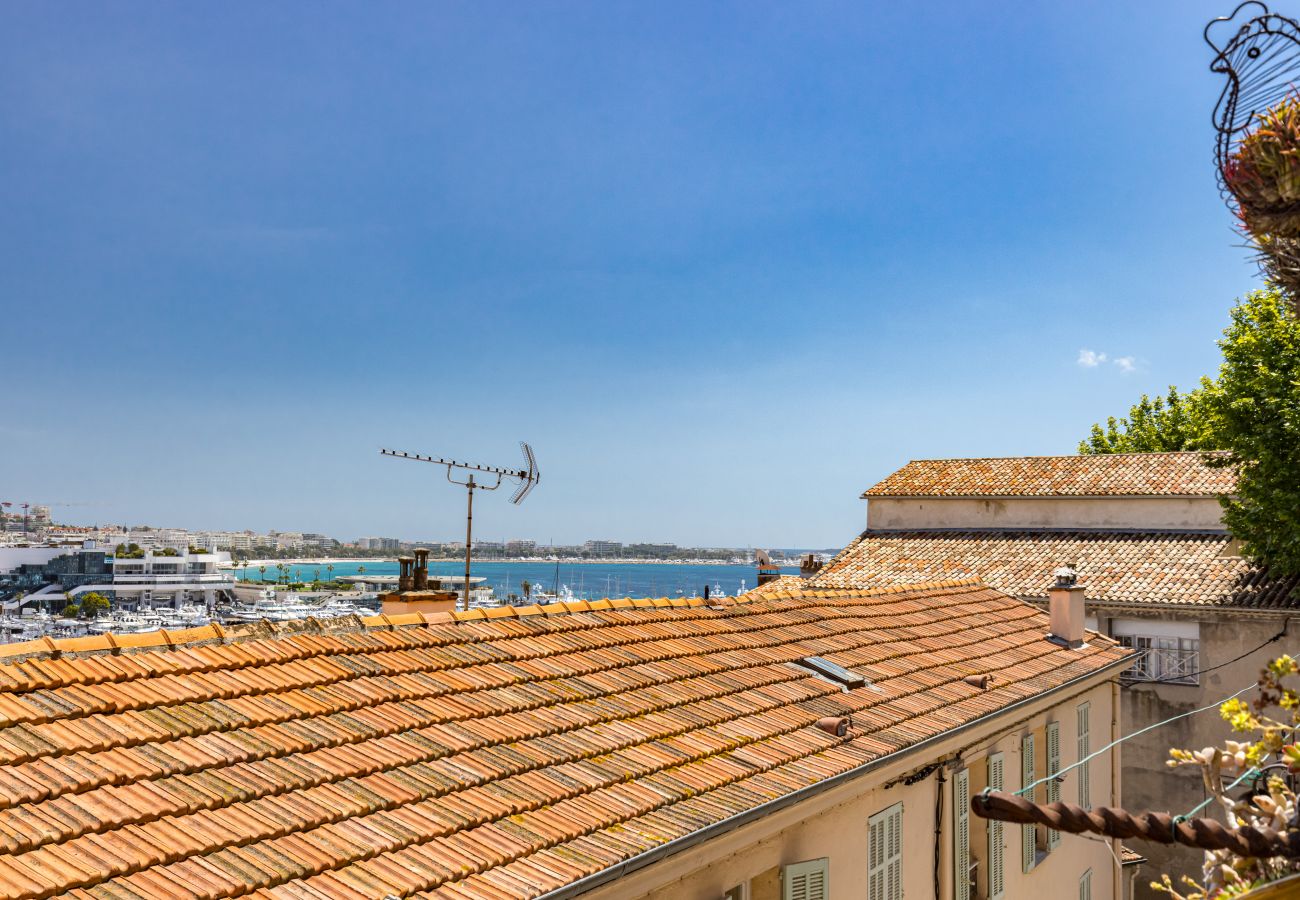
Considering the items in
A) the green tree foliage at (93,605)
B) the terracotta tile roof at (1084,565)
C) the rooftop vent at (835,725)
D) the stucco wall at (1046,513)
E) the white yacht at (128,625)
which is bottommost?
the green tree foliage at (93,605)

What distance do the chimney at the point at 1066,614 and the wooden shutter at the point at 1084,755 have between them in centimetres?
107


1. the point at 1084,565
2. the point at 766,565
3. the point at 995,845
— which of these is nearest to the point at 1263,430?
the point at 1084,565

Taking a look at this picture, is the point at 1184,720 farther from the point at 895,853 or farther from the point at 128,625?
the point at 128,625

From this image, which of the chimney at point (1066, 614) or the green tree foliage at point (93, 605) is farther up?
the chimney at point (1066, 614)

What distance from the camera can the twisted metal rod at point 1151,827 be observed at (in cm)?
256

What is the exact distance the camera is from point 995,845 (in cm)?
1116

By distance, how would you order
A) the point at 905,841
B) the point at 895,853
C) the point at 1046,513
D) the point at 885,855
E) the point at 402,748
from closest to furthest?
the point at 402,748
the point at 885,855
the point at 895,853
the point at 905,841
the point at 1046,513

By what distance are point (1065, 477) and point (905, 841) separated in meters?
22.9

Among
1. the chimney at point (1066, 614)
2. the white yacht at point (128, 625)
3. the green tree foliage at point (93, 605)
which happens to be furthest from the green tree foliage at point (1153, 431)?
the green tree foliage at point (93, 605)

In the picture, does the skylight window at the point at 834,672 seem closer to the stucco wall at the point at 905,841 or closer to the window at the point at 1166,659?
the stucco wall at the point at 905,841

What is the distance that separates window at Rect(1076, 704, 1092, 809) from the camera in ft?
46.7

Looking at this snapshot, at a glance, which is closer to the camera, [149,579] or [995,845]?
[995,845]

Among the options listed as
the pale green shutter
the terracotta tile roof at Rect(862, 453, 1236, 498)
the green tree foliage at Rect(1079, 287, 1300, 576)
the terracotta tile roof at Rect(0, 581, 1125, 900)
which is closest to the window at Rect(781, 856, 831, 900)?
the terracotta tile roof at Rect(0, 581, 1125, 900)

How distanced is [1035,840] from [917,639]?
3.30m
